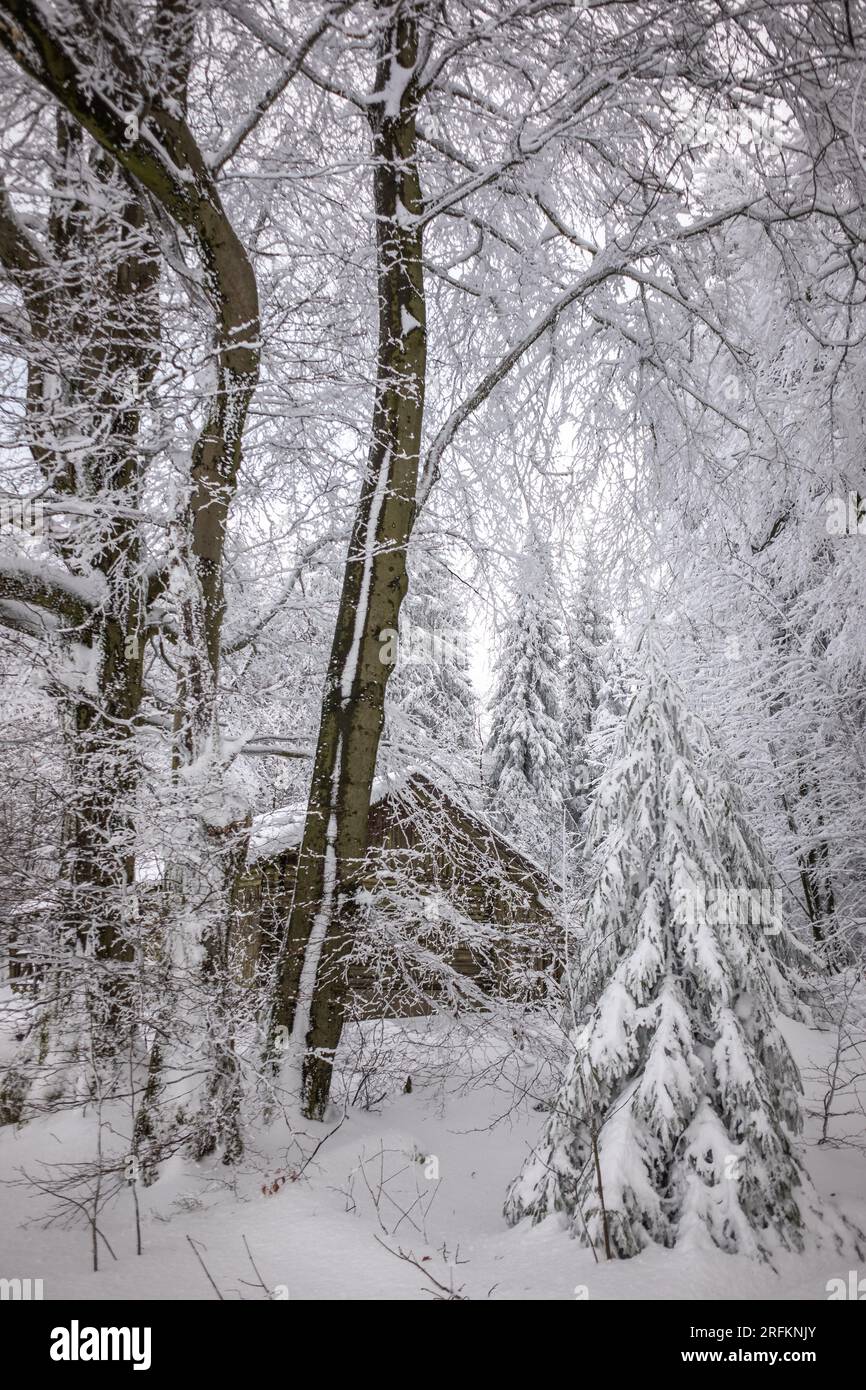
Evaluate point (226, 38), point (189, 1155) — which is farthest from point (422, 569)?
point (189, 1155)

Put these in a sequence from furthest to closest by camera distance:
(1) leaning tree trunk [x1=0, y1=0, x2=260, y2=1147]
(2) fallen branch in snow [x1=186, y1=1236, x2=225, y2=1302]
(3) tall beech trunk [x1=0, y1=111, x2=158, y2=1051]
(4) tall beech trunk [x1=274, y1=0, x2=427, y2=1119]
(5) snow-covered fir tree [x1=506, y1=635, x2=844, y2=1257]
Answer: (4) tall beech trunk [x1=274, y1=0, x2=427, y2=1119], (5) snow-covered fir tree [x1=506, y1=635, x2=844, y2=1257], (3) tall beech trunk [x1=0, y1=111, x2=158, y2=1051], (1) leaning tree trunk [x1=0, y1=0, x2=260, y2=1147], (2) fallen branch in snow [x1=186, y1=1236, x2=225, y2=1302]

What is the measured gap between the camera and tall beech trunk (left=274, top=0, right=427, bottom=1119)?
4906mm

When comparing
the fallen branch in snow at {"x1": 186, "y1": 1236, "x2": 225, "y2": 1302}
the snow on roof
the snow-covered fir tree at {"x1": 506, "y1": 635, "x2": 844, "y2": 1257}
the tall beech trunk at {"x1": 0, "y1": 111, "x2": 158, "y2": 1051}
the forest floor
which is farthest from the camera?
the snow on roof

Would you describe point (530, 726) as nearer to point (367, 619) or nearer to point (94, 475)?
point (367, 619)

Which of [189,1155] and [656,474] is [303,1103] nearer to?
[189,1155]

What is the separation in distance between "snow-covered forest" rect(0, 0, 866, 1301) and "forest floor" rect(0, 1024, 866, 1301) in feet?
0.11

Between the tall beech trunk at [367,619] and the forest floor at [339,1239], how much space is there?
759mm

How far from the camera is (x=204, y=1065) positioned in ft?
12.8

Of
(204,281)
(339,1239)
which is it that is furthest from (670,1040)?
(204,281)

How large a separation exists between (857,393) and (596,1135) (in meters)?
7.56

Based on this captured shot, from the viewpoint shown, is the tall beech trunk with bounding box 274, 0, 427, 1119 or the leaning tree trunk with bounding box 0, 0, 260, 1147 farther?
the tall beech trunk with bounding box 274, 0, 427, 1119

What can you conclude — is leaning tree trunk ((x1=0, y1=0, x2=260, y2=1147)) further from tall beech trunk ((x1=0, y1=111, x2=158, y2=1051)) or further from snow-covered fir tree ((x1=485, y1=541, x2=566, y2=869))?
snow-covered fir tree ((x1=485, y1=541, x2=566, y2=869))

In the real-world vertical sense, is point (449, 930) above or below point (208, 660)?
below

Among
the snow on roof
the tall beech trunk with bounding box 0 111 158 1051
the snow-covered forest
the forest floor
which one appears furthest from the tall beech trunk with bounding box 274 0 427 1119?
the tall beech trunk with bounding box 0 111 158 1051
